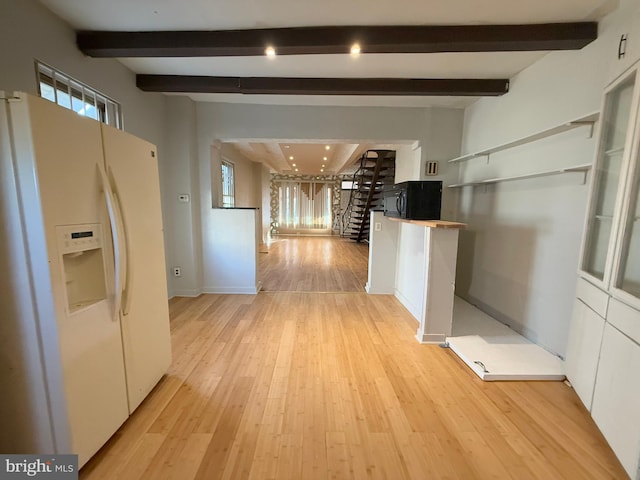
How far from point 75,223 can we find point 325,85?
8.77 ft

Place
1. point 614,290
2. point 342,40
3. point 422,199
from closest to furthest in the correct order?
point 614,290
point 342,40
point 422,199

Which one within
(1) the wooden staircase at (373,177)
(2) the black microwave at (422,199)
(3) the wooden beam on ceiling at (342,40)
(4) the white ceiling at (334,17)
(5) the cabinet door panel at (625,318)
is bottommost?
(5) the cabinet door panel at (625,318)

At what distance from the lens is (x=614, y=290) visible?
1538 millimetres

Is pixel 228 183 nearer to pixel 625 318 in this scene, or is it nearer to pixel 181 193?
pixel 181 193

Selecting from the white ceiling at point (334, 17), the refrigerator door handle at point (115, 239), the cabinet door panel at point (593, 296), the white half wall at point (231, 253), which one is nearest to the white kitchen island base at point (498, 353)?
the cabinet door panel at point (593, 296)

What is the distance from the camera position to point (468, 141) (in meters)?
3.64

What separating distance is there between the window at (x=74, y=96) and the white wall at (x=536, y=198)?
374 centimetres

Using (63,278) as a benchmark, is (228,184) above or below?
above

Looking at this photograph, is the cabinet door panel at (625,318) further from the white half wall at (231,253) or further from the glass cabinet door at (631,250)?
the white half wall at (231,253)

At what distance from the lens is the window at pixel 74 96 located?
206 cm

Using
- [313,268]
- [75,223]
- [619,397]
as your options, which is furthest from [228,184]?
[619,397]

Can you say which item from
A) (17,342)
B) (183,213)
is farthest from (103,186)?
(183,213)

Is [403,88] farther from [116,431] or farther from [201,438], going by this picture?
[116,431]

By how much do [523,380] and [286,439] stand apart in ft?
6.12
